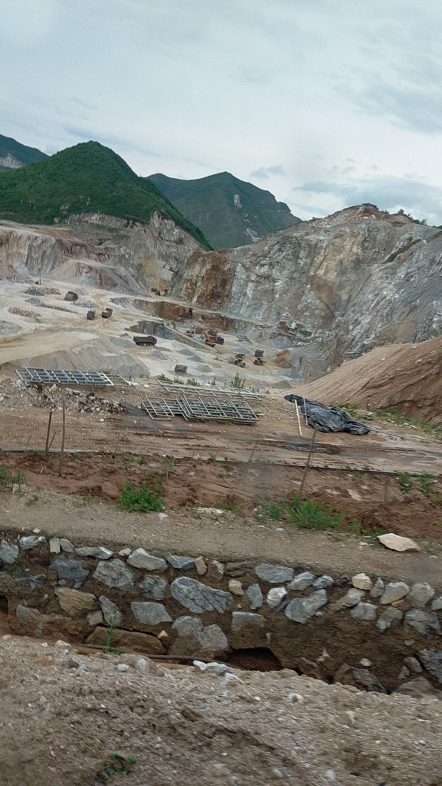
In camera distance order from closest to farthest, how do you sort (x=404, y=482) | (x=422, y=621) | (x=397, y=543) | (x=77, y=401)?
(x=422, y=621) → (x=397, y=543) → (x=404, y=482) → (x=77, y=401)

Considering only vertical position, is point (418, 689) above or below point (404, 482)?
below

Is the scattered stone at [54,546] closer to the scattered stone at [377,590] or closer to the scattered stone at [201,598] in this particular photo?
the scattered stone at [201,598]

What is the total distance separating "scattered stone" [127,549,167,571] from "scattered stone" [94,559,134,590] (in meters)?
0.10

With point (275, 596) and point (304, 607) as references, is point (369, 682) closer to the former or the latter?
point (304, 607)

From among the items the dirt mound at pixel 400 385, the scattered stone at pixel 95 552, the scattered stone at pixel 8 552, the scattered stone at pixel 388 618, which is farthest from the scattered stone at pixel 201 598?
the dirt mound at pixel 400 385

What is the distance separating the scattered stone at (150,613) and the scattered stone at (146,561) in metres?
0.37

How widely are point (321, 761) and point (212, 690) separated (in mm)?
980

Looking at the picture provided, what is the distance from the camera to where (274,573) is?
5992mm

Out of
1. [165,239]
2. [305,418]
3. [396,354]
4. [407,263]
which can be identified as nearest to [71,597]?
[305,418]

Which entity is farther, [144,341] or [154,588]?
[144,341]

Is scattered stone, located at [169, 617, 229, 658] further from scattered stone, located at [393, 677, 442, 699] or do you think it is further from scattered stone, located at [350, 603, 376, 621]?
scattered stone, located at [393, 677, 442, 699]

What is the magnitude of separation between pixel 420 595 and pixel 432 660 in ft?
2.09

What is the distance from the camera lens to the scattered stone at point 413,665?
18.7 ft

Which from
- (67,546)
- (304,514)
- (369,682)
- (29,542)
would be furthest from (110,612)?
(369,682)
